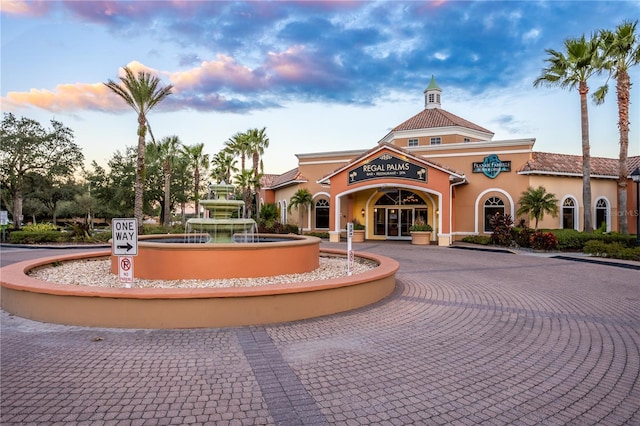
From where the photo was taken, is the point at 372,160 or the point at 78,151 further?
the point at 78,151

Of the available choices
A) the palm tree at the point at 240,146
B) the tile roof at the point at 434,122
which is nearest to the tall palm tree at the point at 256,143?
the palm tree at the point at 240,146

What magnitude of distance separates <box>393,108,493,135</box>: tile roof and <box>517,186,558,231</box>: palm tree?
964 centimetres

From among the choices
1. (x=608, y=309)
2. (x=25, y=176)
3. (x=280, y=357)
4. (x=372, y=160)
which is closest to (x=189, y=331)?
(x=280, y=357)

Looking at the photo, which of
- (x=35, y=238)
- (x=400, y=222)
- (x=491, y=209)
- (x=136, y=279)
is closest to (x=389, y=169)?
(x=400, y=222)

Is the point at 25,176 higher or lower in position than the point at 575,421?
higher

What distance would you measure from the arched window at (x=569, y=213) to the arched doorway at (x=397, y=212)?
30.0 feet

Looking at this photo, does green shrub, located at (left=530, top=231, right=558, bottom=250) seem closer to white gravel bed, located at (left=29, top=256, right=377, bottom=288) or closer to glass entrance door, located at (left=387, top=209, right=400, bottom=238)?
glass entrance door, located at (left=387, top=209, right=400, bottom=238)

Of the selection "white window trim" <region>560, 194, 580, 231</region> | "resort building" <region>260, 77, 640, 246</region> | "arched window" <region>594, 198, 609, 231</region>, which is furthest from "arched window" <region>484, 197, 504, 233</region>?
"arched window" <region>594, 198, 609, 231</region>

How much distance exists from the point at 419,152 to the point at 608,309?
2065 cm

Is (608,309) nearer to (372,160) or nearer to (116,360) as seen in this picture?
(116,360)

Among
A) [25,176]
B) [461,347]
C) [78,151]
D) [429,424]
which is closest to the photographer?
[429,424]

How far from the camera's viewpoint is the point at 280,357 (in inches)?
195

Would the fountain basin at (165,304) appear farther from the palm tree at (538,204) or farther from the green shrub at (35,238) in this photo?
the green shrub at (35,238)

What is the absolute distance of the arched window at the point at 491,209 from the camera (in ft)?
82.0
